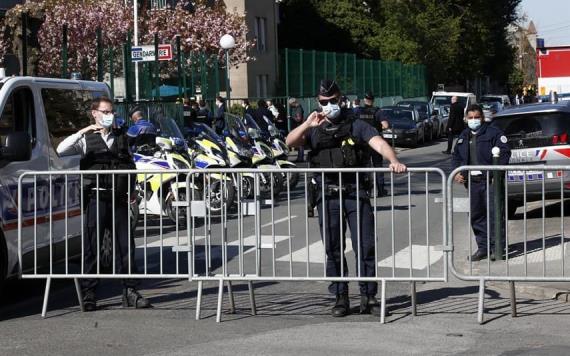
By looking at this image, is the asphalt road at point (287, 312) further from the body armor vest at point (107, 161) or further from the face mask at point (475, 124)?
the face mask at point (475, 124)

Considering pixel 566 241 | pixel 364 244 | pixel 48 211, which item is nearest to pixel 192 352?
pixel 364 244

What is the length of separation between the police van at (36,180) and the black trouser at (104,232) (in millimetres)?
264

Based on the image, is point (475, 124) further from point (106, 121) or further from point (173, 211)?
point (106, 121)

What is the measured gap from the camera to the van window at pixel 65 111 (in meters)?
10.7

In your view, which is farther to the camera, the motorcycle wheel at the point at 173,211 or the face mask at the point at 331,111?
the motorcycle wheel at the point at 173,211

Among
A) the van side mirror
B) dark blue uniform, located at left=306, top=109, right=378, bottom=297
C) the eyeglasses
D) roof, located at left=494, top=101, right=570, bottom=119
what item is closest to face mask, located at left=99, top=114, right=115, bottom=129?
the van side mirror

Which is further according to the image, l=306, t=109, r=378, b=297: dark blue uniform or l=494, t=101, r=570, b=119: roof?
l=494, t=101, r=570, b=119: roof

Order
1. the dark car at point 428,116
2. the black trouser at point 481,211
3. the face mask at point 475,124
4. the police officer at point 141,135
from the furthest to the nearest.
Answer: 1. the dark car at point 428,116
2. the police officer at point 141,135
3. the face mask at point 475,124
4. the black trouser at point 481,211

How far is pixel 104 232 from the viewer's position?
988 cm

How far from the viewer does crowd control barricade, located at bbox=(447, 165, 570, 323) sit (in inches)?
365

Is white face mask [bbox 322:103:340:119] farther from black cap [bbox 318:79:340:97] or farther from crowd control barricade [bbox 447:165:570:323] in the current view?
crowd control barricade [bbox 447:165:570:323]

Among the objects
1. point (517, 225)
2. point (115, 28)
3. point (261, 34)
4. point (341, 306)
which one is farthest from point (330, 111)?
point (261, 34)

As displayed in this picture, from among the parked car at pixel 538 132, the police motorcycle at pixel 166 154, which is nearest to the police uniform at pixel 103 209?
the police motorcycle at pixel 166 154

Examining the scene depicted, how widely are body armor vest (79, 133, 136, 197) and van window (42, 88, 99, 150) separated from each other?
85cm
